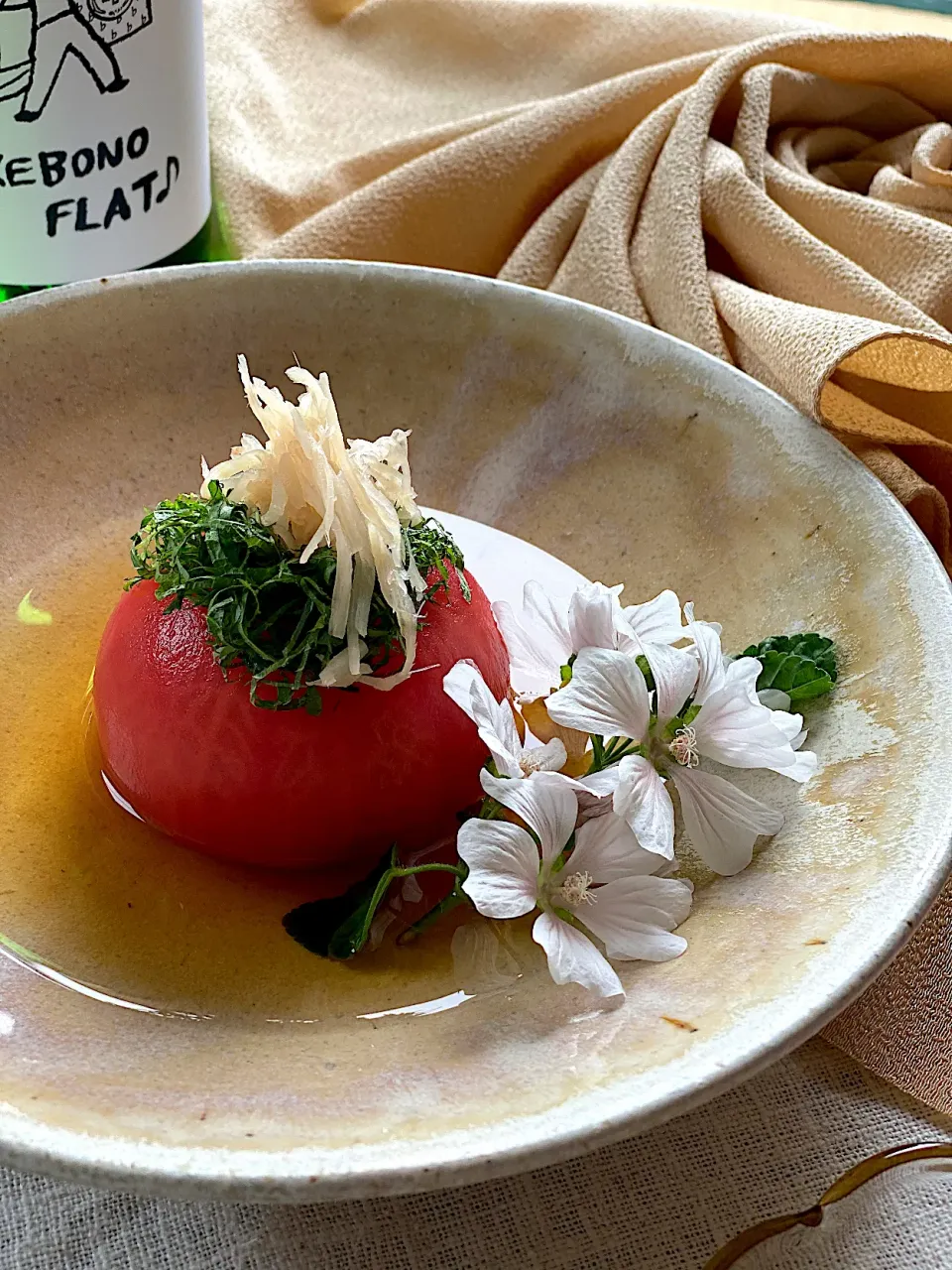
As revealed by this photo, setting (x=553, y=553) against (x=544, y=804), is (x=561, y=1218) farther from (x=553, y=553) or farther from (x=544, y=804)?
(x=553, y=553)

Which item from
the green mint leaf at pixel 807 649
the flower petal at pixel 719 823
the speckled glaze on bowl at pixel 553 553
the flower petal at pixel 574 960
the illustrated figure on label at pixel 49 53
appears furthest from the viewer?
the illustrated figure on label at pixel 49 53

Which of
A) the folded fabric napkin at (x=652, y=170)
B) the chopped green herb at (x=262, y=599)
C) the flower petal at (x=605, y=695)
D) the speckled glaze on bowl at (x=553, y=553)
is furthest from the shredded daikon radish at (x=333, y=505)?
the folded fabric napkin at (x=652, y=170)

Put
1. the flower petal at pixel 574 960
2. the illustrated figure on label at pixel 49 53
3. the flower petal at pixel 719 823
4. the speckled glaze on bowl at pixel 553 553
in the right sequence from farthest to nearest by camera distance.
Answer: the illustrated figure on label at pixel 49 53 < the flower petal at pixel 719 823 < the flower petal at pixel 574 960 < the speckled glaze on bowl at pixel 553 553

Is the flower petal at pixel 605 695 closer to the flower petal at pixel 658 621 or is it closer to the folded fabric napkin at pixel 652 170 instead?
the flower petal at pixel 658 621

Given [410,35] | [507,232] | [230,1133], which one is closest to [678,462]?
[507,232]

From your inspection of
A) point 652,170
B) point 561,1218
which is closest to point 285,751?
point 561,1218

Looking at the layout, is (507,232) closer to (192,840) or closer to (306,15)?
(306,15)
